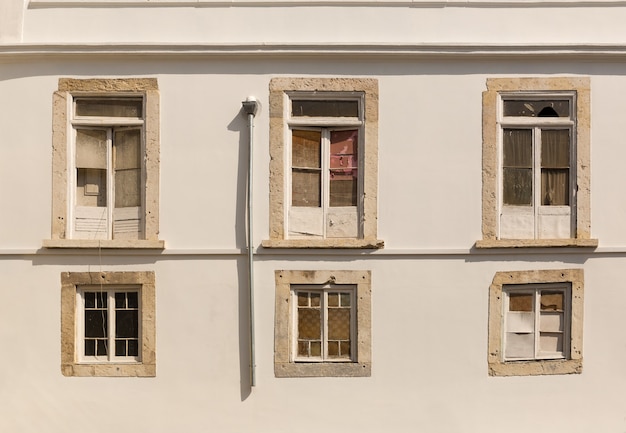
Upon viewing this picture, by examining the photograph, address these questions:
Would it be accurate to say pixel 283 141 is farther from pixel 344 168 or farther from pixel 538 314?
pixel 538 314

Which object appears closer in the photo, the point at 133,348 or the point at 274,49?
the point at 274,49

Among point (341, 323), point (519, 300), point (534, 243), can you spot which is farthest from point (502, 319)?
point (341, 323)

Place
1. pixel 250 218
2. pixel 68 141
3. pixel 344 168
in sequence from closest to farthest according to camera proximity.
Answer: pixel 250 218, pixel 68 141, pixel 344 168

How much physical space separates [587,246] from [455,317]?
5.67 feet

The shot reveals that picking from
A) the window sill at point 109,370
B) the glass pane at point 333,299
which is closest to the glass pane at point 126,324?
the window sill at point 109,370

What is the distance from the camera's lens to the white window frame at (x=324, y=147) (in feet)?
22.5

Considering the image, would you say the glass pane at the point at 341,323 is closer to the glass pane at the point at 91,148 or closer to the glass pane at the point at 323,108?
the glass pane at the point at 323,108

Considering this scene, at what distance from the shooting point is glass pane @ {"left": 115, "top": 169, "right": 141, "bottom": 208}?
692cm

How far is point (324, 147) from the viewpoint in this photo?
6938mm

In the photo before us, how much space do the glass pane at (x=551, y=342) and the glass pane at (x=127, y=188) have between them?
16.6ft

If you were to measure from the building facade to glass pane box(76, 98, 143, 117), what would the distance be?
26 mm

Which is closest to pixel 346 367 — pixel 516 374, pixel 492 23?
pixel 516 374

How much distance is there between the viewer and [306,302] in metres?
6.95

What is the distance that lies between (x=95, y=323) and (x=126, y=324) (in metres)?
0.37
